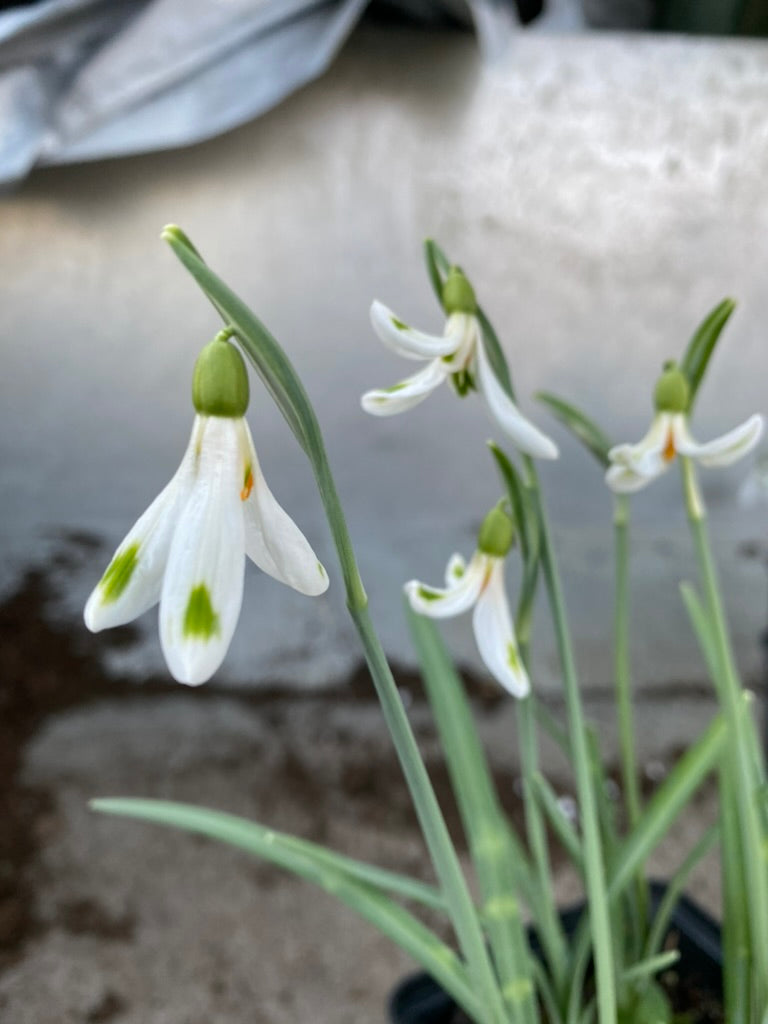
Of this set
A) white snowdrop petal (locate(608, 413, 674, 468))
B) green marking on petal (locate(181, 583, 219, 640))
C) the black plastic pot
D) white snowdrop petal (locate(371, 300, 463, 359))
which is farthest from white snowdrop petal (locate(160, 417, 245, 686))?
the black plastic pot

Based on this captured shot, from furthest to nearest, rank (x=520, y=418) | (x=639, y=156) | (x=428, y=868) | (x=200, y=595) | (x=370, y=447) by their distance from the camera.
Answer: (x=370, y=447) → (x=639, y=156) → (x=428, y=868) → (x=520, y=418) → (x=200, y=595)

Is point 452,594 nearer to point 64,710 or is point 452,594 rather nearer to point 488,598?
point 488,598

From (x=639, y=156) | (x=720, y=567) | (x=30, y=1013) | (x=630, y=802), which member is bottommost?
(x=720, y=567)

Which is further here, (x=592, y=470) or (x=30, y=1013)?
(x=592, y=470)

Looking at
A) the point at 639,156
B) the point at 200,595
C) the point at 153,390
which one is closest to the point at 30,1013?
the point at 200,595

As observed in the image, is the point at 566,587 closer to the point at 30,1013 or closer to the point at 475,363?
the point at 30,1013

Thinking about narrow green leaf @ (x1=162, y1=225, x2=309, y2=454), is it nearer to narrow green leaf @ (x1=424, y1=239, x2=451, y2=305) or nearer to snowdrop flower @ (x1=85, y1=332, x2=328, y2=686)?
snowdrop flower @ (x1=85, y1=332, x2=328, y2=686)

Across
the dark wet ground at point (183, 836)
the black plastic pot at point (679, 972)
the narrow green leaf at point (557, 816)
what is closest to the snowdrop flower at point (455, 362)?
the narrow green leaf at point (557, 816)
